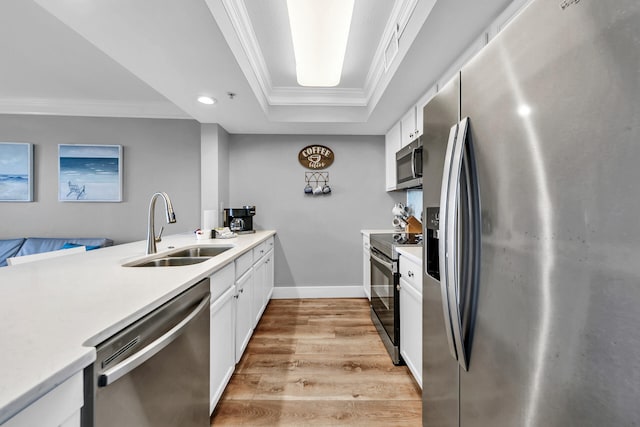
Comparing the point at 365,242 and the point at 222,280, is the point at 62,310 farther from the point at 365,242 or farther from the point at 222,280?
the point at 365,242

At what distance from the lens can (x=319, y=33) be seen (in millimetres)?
Answer: 1729

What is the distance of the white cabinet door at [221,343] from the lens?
1.39 m

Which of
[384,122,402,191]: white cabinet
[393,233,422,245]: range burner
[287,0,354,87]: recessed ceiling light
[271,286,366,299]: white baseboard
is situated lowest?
[271,286,366,299]: white baseboard

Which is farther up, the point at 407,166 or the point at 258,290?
the point at 407,166

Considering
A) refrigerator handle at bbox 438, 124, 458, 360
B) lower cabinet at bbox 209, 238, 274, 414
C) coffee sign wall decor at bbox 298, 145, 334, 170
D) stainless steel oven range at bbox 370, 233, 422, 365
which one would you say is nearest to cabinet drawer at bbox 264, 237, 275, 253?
lower cabinet at bbox 209, 238, 274, 414

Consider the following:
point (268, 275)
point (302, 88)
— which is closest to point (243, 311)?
point (268, 275)

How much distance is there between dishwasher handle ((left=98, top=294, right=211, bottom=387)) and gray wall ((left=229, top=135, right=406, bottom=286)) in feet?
8.23

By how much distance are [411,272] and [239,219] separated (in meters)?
2.13

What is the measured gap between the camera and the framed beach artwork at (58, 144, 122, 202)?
3.13 meters

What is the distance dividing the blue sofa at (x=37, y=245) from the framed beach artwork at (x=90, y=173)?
0.50m

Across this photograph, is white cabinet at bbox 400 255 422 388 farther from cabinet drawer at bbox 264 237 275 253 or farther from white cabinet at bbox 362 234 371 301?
cabinet drawer at bbox 264 237 275 253

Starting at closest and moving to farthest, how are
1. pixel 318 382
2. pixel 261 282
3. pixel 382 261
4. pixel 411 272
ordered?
pixel 411 272
pixel 318 382
pixel 382 261
pixel 261 282

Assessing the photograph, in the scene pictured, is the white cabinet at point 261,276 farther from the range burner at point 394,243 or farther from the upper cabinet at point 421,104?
the upper cabinet at point 421,104

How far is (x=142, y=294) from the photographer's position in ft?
2.85
